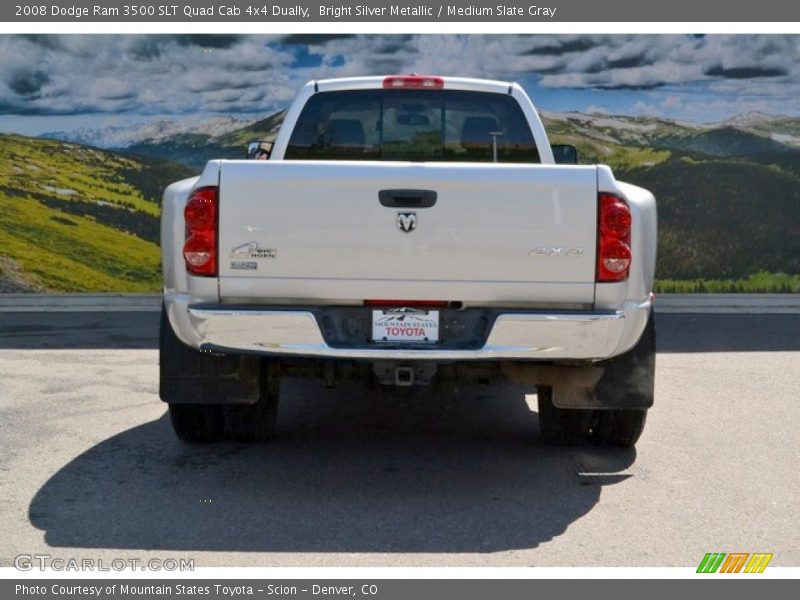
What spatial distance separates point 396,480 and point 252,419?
1026mm

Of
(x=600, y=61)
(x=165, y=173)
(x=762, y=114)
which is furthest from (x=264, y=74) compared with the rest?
(x=762, y=114)

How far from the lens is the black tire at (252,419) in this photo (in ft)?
20.9

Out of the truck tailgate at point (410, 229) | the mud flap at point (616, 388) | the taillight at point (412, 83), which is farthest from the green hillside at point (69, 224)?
the mud flap at point (616, 388)

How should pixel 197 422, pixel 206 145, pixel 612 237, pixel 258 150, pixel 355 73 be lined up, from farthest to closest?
pixel 206 145 → pixel 355 73 → pixel 258 150 → pixel 197 422 → pixel 612 237

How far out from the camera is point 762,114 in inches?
526

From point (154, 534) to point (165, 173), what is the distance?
9255mm

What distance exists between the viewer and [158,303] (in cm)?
1338

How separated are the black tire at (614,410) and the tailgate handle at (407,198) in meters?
1.27

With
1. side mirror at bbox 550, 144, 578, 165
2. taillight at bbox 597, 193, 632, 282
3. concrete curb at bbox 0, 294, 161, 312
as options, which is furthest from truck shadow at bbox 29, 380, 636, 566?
concrete curb at bbox 0, 294, 161, 312

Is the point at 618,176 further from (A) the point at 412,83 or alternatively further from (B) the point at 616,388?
(B) the point at 616,388

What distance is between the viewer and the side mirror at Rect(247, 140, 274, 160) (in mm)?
7328

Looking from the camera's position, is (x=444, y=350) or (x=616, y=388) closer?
(x=444, y=350)

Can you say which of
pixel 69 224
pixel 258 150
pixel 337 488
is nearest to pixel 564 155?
pixel 258 150
